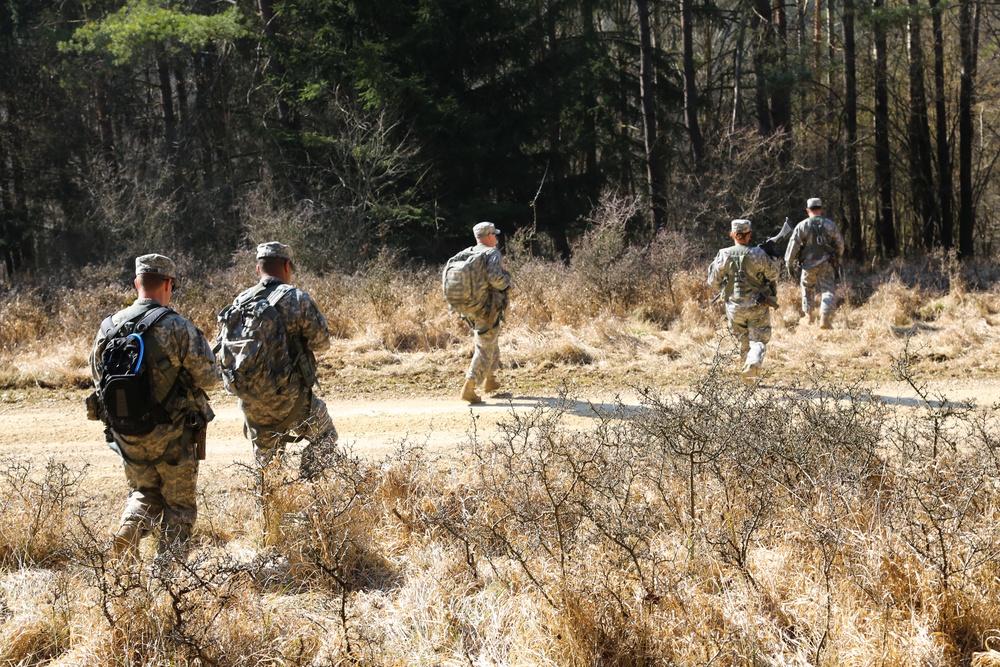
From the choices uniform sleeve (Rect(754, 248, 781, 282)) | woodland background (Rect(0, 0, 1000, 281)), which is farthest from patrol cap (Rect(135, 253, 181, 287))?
woodland background (Rect(0, 0, 1000, 281))

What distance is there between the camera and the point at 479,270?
8930 mm

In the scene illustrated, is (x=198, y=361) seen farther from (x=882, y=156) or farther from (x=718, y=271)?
(x=882, y=156)

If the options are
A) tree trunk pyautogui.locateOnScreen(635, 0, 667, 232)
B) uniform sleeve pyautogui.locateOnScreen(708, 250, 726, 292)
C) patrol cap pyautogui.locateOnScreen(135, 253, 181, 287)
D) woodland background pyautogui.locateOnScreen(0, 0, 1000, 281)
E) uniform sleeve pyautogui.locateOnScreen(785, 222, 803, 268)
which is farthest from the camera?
tree trunk pyautogui.locateOnScreen(635, 0, 667, 232)

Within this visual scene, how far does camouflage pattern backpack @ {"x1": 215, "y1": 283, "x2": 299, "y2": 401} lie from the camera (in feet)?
19.3

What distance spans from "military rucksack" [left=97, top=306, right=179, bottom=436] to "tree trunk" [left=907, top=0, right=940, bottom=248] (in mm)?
18927

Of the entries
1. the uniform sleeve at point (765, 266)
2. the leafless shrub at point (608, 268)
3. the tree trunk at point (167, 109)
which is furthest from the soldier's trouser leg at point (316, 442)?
the tree trunk at point (167, 109)

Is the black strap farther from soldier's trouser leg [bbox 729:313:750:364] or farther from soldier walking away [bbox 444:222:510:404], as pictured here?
soldier's trouser leg [bbox 729:313:750:364]

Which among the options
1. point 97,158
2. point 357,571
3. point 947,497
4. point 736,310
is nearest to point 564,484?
point 357,571

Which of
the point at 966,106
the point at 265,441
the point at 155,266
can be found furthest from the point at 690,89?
the point at 155,266

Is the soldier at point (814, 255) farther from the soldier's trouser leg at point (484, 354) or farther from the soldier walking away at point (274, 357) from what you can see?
the soldier walking away at point (274, 357)

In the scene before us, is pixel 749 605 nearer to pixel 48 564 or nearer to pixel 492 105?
pixel 48 564

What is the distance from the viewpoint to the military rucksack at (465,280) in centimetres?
893

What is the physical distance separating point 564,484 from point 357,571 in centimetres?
141

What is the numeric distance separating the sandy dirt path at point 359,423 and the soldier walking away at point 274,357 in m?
1.32
